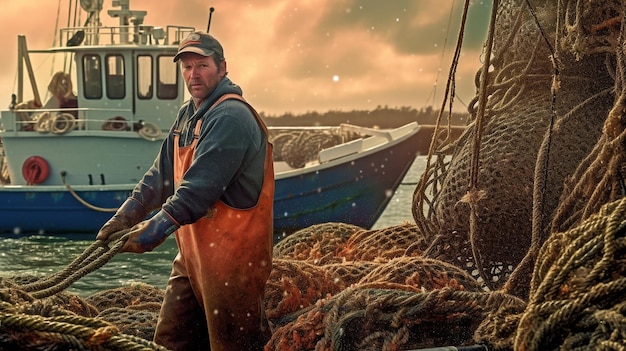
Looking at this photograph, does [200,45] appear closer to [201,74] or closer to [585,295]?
[201,74]

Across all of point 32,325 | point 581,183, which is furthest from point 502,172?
point 32,325

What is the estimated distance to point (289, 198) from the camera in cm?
1694

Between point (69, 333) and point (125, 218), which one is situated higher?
point (125, 218)

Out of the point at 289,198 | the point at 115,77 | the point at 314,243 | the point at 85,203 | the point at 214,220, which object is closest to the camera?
the point at 214,220

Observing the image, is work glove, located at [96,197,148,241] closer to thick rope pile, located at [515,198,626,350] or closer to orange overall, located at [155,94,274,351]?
orange overall, located at [155,94,274,351]

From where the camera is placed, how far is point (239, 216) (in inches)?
141

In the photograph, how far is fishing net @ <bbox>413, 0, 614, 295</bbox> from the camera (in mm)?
4758

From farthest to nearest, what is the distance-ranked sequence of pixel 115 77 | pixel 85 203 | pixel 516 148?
pixel 115 77 → pixel 85 203 → pixel 516 148

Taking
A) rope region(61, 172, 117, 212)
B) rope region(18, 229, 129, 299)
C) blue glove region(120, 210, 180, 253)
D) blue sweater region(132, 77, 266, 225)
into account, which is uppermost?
blue sweater region(132, 77, 266, 225)

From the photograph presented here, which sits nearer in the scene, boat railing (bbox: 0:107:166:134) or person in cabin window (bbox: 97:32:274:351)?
person in cabin window (bbox: 97:32:274:351)

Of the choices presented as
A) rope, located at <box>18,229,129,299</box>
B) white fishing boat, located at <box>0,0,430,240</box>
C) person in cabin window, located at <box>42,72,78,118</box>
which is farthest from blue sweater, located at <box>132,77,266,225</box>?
person in cabin window, located at <box>42,72,78,118</box>

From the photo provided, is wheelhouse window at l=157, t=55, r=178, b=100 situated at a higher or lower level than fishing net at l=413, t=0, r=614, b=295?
higher

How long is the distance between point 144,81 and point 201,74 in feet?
45.1

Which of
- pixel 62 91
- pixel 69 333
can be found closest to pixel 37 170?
pixel 62 91
